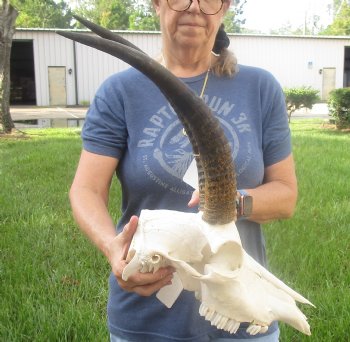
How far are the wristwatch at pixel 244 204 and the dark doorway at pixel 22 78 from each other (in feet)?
114

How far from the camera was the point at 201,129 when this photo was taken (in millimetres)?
1211

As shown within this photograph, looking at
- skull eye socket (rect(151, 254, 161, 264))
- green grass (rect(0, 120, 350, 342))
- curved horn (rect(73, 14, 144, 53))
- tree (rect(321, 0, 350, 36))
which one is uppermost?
tree (rect(321, 0, 350, 36))

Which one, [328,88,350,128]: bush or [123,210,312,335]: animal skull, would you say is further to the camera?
[328,88,350,128]: bush

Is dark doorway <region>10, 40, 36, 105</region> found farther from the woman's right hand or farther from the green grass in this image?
the woman's right hand

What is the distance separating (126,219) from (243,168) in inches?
19.0

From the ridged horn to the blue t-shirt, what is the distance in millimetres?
470

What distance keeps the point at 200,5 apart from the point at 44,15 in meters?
62.7

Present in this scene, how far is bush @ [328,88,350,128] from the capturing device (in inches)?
552

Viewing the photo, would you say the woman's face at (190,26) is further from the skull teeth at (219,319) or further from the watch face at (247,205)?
the skull teeth at (219,319)

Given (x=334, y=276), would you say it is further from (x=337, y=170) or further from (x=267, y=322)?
(x=337, y=170)

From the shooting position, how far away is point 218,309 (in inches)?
58.8

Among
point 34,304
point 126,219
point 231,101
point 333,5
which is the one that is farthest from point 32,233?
point 333,5

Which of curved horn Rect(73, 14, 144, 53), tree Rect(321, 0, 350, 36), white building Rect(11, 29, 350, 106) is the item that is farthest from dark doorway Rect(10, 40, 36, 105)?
tree Rect(321, 0, 350, 36)

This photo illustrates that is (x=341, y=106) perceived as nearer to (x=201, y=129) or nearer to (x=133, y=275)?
(x=133, y=275)
